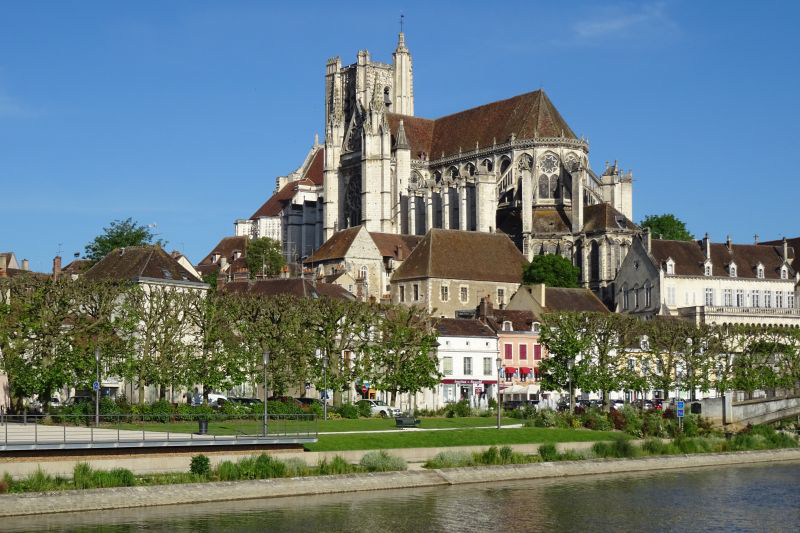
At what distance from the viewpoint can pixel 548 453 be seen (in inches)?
1970

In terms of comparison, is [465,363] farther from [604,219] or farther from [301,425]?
[604,219]

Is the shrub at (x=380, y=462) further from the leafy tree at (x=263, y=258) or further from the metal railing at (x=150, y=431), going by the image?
the leafy tree at (x=263, y=258)

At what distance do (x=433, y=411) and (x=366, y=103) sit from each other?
81.5 metres

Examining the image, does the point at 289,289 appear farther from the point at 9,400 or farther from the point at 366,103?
the point at 366,103

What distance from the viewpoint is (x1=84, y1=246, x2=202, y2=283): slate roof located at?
2813 inches

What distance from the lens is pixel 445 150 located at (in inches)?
5340

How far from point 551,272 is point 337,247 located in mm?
18609

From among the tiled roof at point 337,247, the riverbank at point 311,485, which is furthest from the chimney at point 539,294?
the riverbank at point 311,485

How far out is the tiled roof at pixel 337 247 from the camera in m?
107

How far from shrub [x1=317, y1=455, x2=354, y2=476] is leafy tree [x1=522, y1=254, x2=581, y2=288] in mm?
60437

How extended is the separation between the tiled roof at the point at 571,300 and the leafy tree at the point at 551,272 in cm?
582

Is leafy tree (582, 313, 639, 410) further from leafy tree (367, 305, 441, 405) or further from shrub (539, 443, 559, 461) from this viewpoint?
shrub (539, 443, 559, 461)

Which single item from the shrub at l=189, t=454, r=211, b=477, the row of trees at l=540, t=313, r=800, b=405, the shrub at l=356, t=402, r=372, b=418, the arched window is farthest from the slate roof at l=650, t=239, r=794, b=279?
the shrub at l=189, t=454, r=211, b=477

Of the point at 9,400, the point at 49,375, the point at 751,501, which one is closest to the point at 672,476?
the point at 751,501
